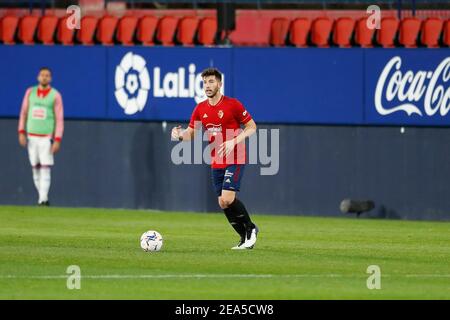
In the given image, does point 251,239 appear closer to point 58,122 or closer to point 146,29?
point 58,122

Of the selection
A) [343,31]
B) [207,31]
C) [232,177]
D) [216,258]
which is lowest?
[216,258]

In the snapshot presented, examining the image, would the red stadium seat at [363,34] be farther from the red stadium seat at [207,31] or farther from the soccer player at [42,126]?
the soccer player at [42,126]

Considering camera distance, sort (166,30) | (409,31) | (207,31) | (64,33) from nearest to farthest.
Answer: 1. (409,31)
2. (207,31)
3. (166,30)
4. (64,33)

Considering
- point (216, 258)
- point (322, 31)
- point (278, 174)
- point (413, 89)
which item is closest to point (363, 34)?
point (322, 31)

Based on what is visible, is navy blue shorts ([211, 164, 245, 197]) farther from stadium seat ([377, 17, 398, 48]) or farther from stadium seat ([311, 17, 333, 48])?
stadium seat ([311, 17, 333, 48])

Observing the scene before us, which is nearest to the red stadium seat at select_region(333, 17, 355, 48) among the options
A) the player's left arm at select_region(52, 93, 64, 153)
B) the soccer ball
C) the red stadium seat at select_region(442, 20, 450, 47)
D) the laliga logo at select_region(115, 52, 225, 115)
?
the red stadium seat at select_region(442, 20, 450, 47)

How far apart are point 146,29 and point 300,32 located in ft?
9.61

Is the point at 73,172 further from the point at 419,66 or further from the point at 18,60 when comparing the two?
the point at 419,66

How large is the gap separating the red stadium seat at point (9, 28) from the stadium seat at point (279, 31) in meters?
4.94

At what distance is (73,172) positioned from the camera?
2575cm

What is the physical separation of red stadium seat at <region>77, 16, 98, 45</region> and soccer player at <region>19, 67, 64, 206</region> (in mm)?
1429

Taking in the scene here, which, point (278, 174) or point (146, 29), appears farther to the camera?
point (146, 29)

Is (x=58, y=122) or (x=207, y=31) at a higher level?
(x=207, y=31)

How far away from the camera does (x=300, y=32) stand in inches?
984
